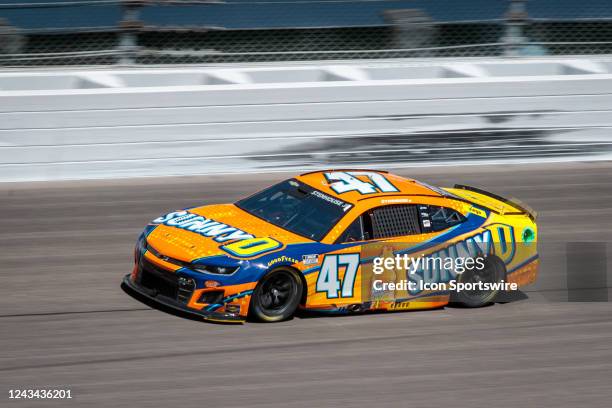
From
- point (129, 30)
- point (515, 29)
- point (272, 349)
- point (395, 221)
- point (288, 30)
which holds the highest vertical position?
point (129, 30)

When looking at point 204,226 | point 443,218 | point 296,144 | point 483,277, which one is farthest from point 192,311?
point 296,144

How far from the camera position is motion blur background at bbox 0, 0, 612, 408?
761cm

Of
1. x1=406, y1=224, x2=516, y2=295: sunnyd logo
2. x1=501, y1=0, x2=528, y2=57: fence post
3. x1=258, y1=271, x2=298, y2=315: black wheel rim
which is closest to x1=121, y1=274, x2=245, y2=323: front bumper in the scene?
x1=258, y1=271, x2=298, y2=315: black wheel rim

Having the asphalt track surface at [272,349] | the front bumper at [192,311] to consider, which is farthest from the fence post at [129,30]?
the front bumper at [192,311]

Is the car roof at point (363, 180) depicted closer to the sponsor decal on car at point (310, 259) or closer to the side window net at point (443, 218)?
the side window net at point (443, 218)

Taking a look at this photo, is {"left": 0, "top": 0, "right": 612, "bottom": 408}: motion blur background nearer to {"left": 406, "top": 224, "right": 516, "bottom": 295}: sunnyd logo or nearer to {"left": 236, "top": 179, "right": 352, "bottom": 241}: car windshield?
{"left": 406, "top": 224, "right": 516, "bottom": 295}: sunnyd logo

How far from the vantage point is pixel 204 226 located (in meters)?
8.35

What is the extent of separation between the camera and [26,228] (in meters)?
10.8

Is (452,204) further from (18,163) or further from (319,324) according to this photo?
(18,163)

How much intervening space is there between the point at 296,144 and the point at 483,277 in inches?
200

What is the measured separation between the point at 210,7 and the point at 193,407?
336 inches

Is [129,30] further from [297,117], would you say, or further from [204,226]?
[204,226]

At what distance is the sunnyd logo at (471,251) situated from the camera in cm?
848

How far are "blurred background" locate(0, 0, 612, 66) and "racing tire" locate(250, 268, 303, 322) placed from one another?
6641mm
